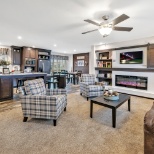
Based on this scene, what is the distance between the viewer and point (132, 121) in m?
2.72

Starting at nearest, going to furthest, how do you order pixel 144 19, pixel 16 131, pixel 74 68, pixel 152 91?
pixel 16 131 → pixel 144 19 → pixel 152 91 → pixel 74 68

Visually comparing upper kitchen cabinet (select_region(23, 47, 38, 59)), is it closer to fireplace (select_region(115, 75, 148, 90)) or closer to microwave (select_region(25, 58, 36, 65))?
microwave (select_region(25, 58, 36, 65))

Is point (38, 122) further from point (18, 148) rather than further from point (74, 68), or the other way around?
point (74, 68)

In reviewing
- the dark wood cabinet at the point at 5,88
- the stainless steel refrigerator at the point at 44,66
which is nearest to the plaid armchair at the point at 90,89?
the dark wood cabinet at the point at 5,88

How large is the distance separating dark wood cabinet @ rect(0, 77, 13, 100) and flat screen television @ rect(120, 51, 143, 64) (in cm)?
465

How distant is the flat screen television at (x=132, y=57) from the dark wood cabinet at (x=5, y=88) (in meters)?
4.65

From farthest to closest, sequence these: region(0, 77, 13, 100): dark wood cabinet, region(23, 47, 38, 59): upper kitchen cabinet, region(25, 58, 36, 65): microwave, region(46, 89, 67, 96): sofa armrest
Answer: region(25, 58, 36, 65): microwave
region(23, 47, 38, 59): upper kitchen cabinet
region(0, 77, 13, 100): dark wood cabinet
region(46, 89, 67, 96): sofa armrest

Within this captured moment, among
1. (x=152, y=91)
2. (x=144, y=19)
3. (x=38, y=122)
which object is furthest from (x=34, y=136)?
(x=152, y=91)

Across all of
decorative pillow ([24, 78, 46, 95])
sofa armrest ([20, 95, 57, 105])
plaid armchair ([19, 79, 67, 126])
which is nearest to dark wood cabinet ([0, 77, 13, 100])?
decorative pillow ([24, 78, 46, 95])

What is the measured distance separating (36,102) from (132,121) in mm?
2108

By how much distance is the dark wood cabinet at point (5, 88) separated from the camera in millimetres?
4076

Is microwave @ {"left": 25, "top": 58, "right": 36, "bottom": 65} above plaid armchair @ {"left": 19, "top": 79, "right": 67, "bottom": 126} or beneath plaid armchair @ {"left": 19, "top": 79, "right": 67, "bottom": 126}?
above

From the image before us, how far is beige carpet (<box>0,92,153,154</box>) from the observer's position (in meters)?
1.82

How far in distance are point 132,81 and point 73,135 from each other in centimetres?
409
